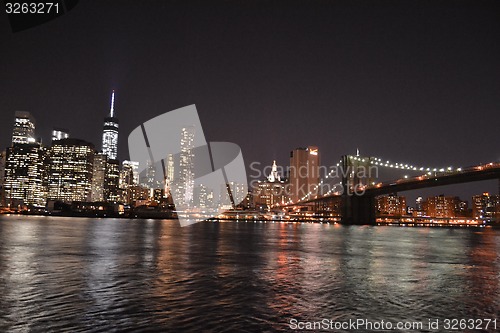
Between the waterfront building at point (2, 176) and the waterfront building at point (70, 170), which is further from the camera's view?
the waterfront building at point (70, 170)

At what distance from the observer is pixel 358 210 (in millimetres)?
88062

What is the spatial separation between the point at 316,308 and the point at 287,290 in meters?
2.05

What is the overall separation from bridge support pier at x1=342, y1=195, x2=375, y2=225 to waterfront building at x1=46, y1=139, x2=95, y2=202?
120m

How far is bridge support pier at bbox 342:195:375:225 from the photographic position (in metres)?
86.5

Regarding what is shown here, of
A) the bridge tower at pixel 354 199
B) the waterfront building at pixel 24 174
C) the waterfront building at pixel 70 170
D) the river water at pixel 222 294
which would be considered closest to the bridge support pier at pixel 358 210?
the bridge tower at pixel 354 199

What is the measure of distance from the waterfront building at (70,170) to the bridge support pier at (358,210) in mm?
120485

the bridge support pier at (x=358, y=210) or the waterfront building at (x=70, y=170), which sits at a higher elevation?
the waterfront building at (x=70, y=170)

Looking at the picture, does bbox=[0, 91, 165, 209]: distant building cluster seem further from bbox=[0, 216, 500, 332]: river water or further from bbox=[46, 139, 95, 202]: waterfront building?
bbox=[0, 216, 500, 332]: river water

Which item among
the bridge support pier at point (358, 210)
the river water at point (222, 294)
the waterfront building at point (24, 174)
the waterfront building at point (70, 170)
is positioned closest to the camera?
the river water at point (222, 294)

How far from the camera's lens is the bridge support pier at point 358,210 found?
8654 cm

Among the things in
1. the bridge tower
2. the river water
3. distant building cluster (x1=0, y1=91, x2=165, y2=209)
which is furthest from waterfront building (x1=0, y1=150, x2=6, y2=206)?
the river water

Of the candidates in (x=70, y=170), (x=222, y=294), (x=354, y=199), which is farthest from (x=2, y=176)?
(x=222, y=294)

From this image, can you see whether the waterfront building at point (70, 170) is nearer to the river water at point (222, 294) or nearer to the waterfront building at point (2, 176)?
the waterfront building at point (2, 176)

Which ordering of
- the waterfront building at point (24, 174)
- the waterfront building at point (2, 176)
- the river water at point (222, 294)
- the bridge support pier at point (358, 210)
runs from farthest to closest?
the waterfront building at point (24, 174) → the waterfront building at point (2, 176) → the bridge support pier at point (358, 210) → the river water at point (222, 294)
